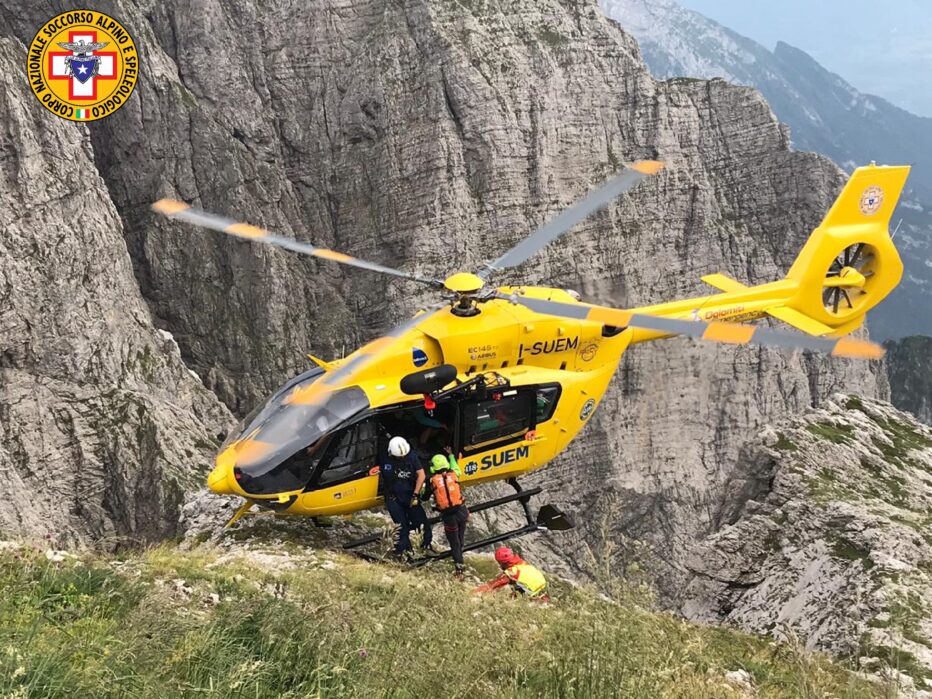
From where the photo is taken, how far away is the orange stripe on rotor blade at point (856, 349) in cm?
945

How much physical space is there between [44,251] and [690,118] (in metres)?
54.3

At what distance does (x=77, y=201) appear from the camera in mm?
37000

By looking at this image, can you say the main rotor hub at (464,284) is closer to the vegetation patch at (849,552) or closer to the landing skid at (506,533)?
the landing skid at (506,533)

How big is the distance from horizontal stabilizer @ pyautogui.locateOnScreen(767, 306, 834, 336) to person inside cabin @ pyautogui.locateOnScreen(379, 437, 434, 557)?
10312 mm

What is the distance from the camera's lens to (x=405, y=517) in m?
12.6

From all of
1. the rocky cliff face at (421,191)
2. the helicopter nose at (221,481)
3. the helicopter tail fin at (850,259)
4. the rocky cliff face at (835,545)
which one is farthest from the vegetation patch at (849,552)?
the rocky cliff face at (421,191)

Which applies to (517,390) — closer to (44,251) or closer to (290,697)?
(290,697)

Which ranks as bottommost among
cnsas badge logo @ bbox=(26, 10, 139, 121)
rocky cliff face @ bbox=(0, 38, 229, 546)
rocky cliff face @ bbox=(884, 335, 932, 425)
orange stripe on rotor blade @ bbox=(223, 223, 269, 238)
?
rocky cliff face @ bbox=(884, 335, 932, 425)

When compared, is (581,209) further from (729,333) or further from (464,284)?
(729,333)

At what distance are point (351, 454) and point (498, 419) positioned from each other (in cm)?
285

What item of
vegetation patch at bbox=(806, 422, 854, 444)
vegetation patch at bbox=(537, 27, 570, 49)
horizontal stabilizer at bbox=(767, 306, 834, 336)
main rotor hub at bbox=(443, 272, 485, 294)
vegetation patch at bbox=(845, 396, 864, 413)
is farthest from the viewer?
vegetation patch at bbox=(537, 27, 570, 49)

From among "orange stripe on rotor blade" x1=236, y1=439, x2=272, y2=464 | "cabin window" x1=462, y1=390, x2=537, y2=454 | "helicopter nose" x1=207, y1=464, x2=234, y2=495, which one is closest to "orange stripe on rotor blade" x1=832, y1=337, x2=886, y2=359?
"cabin window" x1=462, y1=390, x2=537, y2=454

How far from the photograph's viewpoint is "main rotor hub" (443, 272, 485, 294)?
12.5 m

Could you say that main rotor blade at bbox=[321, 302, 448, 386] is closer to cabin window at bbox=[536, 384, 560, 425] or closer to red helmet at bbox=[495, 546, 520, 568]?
cabin window at bbox=[536, 384, 560, 425]
